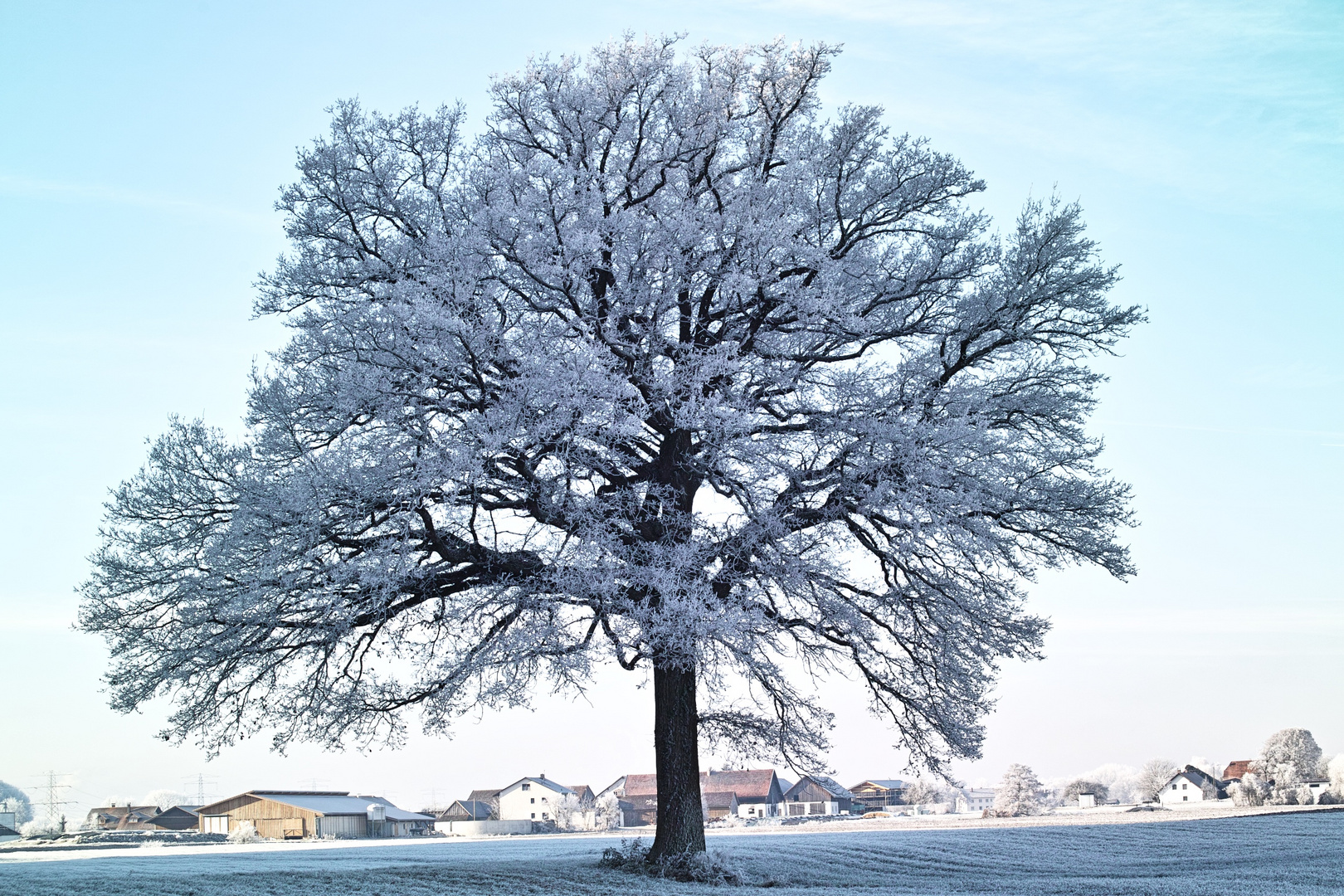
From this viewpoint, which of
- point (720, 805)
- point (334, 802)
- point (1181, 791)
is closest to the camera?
point (334, 802)

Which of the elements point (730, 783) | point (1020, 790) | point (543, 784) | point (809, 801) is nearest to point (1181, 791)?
point (1020, 790)

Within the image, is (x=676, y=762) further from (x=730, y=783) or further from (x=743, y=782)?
(x=743, y=782)

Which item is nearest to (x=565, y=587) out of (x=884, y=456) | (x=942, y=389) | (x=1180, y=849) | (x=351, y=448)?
(x=351, y=448)

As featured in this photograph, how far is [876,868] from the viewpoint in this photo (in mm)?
20531

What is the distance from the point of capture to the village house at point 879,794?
347 ft

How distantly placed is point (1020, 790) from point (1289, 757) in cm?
1719

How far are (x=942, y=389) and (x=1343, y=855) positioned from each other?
41.2ft

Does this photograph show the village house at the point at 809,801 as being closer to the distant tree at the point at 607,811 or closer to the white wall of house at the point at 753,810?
the white wall of house at the point at 753,810

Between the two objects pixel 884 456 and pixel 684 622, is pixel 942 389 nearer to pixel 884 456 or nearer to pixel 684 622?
pixel 884 456

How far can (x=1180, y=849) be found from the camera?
23.8m

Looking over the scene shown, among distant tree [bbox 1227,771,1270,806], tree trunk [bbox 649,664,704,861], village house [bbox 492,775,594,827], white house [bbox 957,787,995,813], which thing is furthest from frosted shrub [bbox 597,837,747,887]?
white house [bbox 957,787,995,813]

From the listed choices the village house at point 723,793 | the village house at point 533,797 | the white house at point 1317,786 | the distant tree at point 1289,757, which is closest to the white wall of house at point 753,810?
the village house at point 723,793

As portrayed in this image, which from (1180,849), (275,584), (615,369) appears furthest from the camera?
(1180,849)

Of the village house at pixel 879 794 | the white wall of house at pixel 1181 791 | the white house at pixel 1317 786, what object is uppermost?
the white house at pixel 1317 786
